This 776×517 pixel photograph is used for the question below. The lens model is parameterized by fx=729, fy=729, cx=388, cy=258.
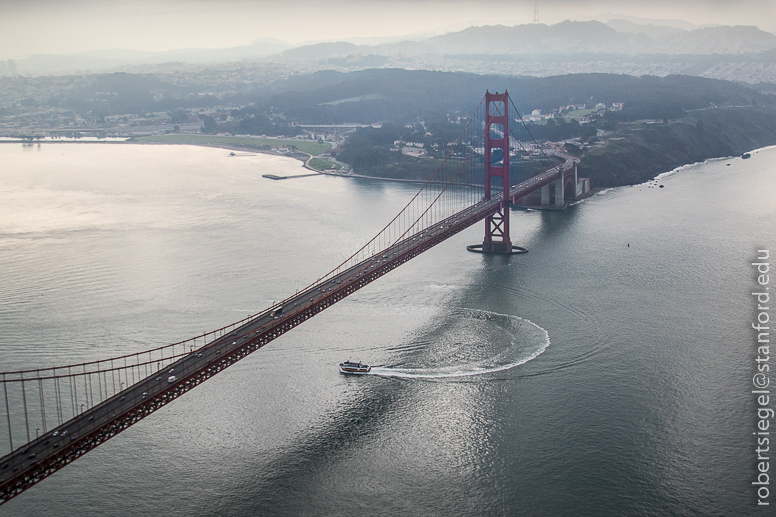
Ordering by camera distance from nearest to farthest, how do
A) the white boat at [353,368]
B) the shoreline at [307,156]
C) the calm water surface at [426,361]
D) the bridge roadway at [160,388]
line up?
the bridge roadway at [160,388]
the calm water surface at [426,361]
the white boat at [353,368]
the shoreline at [307,156]

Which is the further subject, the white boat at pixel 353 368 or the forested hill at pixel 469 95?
the forested hill at pixel 469 95

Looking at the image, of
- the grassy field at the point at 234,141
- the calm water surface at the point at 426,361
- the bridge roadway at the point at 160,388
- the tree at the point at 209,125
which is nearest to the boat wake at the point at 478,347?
the calm water surface at the point at 426,361

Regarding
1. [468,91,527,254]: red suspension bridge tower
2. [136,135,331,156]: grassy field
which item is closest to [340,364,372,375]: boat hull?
[468,91,527,254]: red suspension bridge tower

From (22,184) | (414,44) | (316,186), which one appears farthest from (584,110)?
(414,44)

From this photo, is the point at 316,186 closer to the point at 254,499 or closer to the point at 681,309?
the point at 681,309

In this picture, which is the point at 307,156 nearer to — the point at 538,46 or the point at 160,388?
the point at 160,388

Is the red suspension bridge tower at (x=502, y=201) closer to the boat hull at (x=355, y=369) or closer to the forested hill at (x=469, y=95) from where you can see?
the boat hull at (x=355, y=369)
